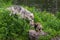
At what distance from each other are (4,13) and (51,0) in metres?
7.12

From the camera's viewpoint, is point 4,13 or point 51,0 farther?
point 51,0

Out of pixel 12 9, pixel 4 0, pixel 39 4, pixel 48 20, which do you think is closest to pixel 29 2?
pixel 39 4

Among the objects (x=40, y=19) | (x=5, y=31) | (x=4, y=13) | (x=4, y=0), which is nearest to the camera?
(x=5, y=31)

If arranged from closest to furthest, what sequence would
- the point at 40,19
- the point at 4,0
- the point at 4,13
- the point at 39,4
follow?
the point at 4,13, the point at 40,19, the point at 4,0, the point at 39,4

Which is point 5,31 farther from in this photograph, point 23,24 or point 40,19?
point 40,19

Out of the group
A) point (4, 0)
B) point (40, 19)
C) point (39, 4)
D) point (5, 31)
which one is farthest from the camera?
point (39, 4)

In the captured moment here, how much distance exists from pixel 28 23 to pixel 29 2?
6.44 meters

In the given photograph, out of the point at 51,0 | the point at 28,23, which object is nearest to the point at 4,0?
the point at 28,23

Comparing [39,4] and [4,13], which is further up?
[4,13]

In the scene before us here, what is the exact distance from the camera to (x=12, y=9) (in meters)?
8.27

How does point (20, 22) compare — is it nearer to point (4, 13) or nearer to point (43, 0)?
point (4, 13)

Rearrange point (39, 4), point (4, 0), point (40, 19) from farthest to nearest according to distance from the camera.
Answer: point (39, 4) → point (4, 0) → point (40, 19)

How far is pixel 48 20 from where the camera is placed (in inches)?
369

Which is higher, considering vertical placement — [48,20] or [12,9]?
[12,9]
